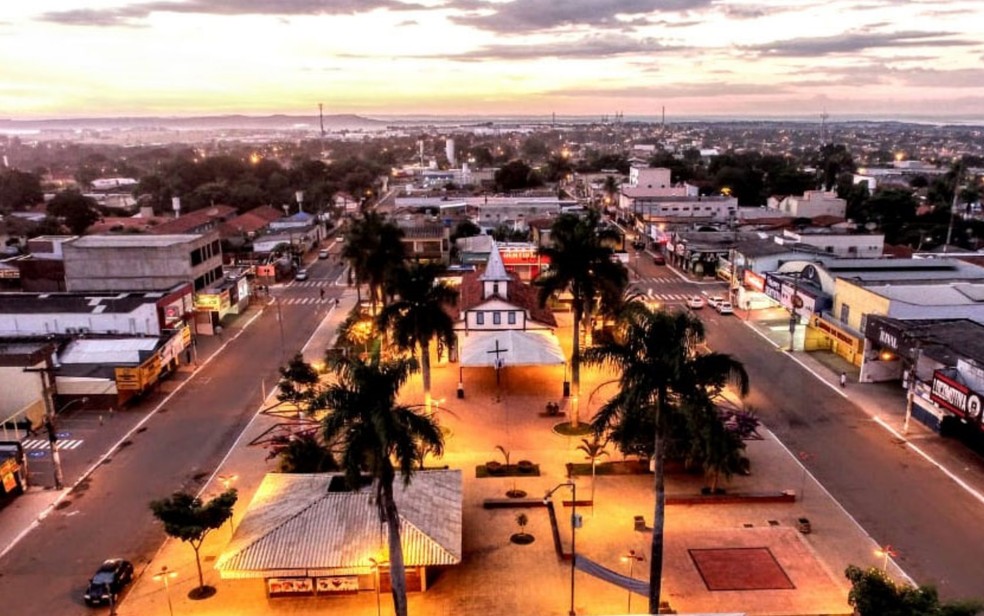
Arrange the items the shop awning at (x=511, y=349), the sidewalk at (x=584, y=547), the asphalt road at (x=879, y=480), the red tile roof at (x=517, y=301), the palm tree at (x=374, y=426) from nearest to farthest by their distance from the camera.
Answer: the palm tree at (x=374, y=426)
the sidewalk at (x=584, y=547)
the asphalt road at (x=879, y=480)
the shop awning at (x=511, y=349)
the red tile roof at (x=517, y=301)

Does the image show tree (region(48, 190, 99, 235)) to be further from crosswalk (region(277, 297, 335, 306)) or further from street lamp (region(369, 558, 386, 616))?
street lamp (region(369, 558, 386, 616))

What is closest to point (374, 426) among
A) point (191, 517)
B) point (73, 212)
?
point (191, 517)

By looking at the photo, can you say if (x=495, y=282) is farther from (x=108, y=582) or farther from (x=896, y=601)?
(x=896, y=601)

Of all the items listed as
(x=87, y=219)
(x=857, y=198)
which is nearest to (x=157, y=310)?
(x=87, y=219)

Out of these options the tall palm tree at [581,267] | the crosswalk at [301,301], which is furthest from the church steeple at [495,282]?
the crosswalk at [301,301]

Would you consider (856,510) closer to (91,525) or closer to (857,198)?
(91,525)

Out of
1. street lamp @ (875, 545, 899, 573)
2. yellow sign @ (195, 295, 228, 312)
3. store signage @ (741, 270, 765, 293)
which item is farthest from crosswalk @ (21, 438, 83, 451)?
store signage @ (741, 270, 765, 293)

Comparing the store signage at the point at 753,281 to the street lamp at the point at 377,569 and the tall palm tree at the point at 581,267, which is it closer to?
the tall palm tree at the point at 581,267
